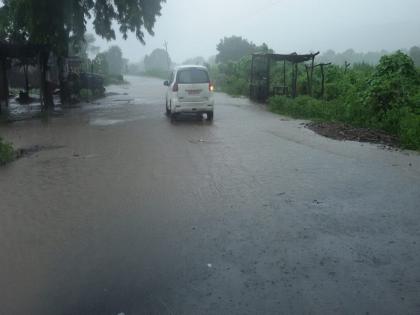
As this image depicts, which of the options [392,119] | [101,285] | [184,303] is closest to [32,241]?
[101,285]

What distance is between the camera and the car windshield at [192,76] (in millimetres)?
16734

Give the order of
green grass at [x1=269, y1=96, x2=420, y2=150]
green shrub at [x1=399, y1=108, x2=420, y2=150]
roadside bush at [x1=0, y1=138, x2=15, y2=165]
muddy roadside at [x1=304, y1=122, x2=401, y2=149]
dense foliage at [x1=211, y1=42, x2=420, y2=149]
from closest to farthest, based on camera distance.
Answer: roadside bush at [x1=0, y1=138, x2=15, y2=165] → green shrub at [x1=399, y1=108, x2=420, y2=150] → green grass at [x1=269, y1=96, x2=420, y2=150] → muddy roadside at [x1=304, y1=122, x2=401, y2=149] → dense foliage at [x1=211, y1=42, x2=420, y2=149]

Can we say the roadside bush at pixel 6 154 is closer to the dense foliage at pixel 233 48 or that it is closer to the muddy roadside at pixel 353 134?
the muddy roadside at pixel 353 134

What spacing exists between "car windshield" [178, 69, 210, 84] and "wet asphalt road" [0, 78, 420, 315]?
5661 mm

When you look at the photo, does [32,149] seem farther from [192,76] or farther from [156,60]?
[156,60]

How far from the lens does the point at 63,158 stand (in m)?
10.8

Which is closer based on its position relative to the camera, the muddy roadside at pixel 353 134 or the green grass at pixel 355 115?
the green grass at pixel 355 115

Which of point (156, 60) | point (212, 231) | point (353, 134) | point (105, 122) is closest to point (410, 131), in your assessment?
point (353, 134)

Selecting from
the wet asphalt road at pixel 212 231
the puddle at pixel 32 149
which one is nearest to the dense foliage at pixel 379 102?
the wet asphalt road at pixel 212 231

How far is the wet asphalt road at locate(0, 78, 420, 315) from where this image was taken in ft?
14.1

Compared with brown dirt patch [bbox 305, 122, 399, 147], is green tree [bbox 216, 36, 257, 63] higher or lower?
higher

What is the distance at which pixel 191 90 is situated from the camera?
656 inches

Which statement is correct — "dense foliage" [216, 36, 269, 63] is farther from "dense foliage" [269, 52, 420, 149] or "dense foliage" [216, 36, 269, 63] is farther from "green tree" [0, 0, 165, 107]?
"dense foliage" [269, 52, 420, 149]

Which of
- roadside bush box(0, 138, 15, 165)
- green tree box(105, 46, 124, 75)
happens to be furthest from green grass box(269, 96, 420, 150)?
green tree box(105, 46, 124, 75)
